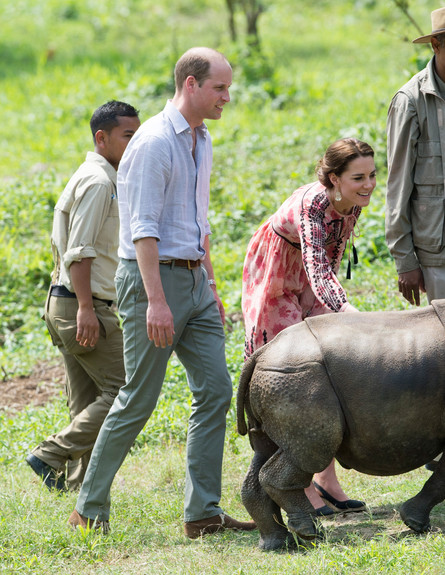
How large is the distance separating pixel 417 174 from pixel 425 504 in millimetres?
1853

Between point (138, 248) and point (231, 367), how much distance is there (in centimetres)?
268

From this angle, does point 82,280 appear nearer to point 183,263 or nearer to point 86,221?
point 86,221

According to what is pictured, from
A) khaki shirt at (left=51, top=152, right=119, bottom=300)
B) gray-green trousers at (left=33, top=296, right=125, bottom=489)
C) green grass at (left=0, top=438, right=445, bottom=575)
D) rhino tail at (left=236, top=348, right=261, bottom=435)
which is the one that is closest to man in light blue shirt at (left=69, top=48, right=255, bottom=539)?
green grass at (left=0, top=438, right=445, bottom=575)

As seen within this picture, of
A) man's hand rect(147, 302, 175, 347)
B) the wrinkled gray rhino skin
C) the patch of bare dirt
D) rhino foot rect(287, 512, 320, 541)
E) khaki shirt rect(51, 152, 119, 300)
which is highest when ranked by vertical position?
khaki shirt rect(51, 152, 119, 300)

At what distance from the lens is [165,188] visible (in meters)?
4.39

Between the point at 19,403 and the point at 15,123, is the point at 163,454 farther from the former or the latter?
the point at 15,123

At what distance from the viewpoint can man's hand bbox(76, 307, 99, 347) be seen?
5055 millimetres

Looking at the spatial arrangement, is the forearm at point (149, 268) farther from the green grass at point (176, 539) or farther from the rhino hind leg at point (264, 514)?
the green grass at point (176, 539)

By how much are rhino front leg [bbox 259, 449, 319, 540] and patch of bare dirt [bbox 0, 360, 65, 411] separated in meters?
3.47

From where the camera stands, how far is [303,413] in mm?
3990

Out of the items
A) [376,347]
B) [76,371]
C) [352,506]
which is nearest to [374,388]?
[376,347]

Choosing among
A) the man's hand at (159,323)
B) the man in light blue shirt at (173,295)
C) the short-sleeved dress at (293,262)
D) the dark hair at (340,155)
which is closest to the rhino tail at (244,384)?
the man in light blue shirt at (173,295)

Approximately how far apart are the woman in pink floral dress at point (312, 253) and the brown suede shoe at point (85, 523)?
3.67ft

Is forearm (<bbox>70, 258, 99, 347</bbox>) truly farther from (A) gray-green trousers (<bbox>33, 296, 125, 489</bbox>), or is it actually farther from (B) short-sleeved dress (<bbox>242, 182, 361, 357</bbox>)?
(B) short-sleeved dress (<bbox>242, 182, 361, 357</bbox>)
